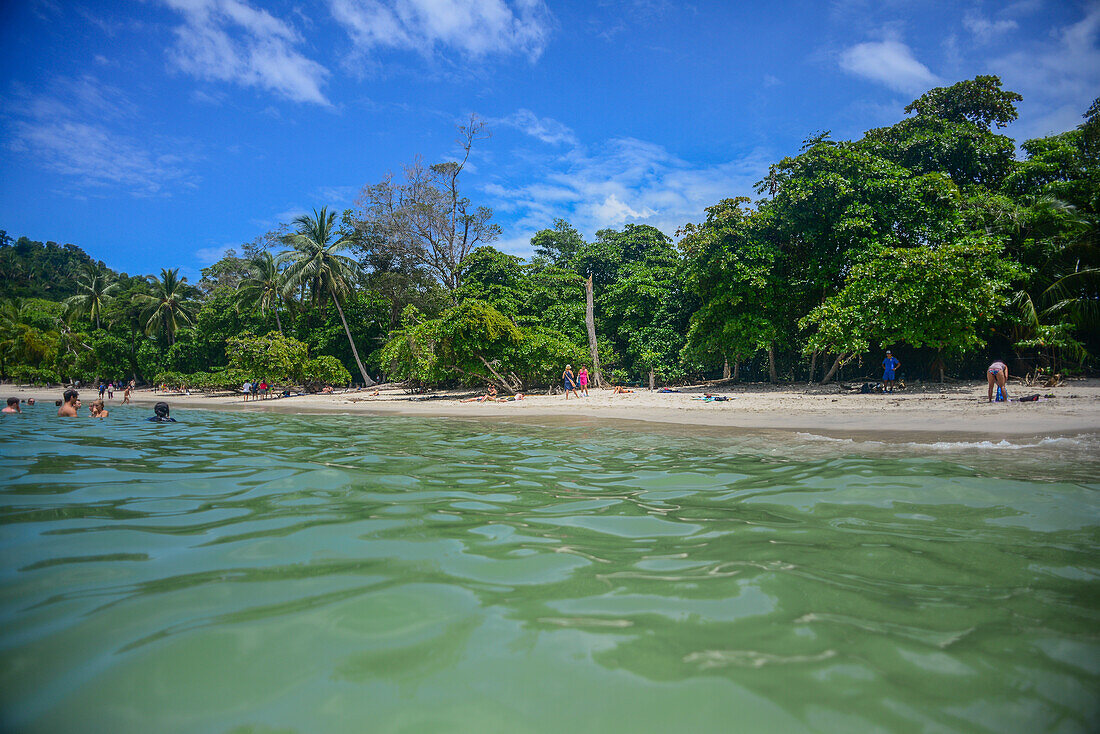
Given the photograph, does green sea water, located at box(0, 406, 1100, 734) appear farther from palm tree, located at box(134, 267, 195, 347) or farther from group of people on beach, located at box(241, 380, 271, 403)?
palm tree, located at box(134, 267, 195, 347)

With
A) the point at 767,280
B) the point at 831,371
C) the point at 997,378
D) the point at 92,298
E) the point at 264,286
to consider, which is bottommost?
the point at 997,378

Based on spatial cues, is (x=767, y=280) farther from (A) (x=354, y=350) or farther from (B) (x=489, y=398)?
(A) (x=354, y=350)

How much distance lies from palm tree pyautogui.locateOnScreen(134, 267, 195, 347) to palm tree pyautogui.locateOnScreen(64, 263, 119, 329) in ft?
24.6

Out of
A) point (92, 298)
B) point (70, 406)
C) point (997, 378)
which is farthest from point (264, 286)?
point (997, 378)

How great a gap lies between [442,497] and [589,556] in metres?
2.12

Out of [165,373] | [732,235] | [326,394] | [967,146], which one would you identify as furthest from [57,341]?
[967,146]

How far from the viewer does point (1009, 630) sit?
1.99 metres

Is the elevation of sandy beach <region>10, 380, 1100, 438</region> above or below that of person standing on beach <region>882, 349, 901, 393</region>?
below

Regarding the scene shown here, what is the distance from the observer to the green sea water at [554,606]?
1.57m

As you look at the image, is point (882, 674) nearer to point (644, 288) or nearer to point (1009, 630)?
point (1009, 630)

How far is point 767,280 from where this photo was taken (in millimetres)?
20375

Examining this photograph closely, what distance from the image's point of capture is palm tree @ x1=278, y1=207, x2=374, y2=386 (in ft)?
102

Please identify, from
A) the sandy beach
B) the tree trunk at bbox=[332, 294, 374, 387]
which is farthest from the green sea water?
the tree trunk at bbox=[332, 294, 374, 387]

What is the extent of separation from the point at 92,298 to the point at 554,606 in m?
57.4
